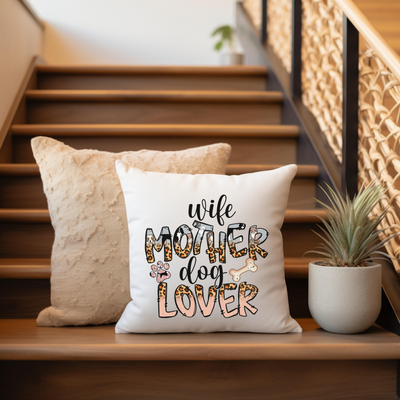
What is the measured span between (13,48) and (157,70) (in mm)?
723

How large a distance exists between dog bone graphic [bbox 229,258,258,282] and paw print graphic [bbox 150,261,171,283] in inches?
5.8

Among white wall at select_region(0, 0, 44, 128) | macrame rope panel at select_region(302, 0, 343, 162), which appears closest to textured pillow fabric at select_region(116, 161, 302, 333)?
macrame rope panel at select_region(302, 0, 343, 162)

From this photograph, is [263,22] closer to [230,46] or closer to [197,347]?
[230,46]

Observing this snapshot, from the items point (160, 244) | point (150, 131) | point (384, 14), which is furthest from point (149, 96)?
point (384, 14)

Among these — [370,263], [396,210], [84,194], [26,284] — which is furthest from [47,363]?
[396,210]

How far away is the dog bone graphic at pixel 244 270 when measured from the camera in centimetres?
100

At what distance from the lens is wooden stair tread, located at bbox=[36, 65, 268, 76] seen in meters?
2.29

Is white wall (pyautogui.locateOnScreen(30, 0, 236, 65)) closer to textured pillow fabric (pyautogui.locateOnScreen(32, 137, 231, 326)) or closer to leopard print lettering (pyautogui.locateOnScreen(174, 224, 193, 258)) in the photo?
textured pillow fabric (pyautogui.locateOnScreen(32, 137, 231, 326))

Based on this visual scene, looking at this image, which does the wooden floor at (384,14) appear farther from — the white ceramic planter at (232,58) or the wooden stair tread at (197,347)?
the wooden stair tread at (197,347)

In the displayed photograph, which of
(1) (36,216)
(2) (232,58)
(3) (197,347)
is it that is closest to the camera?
(3) (197,347)

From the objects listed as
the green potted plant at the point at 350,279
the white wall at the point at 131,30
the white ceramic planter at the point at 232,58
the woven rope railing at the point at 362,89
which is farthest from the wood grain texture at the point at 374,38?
the white wall at the point at 131,30

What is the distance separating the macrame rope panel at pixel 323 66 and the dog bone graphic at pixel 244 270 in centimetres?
69

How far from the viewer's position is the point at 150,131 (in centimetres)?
179

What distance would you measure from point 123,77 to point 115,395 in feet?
5.68
